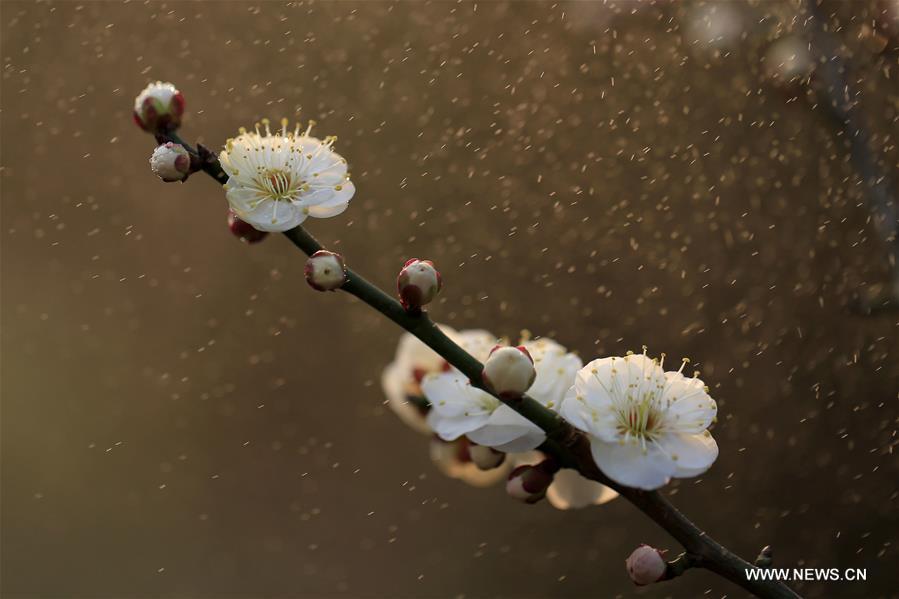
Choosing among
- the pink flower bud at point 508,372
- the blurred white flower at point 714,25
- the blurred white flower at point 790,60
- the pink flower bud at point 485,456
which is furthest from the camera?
the blurred white flower at point 714,25

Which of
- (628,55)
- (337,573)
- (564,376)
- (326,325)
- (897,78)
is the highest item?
(628,55)

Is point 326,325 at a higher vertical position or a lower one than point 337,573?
higher

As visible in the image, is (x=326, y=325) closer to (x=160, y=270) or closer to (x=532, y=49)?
(x=160, y=270)

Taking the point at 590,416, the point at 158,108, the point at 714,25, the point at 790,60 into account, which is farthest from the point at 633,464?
the point at 714,25

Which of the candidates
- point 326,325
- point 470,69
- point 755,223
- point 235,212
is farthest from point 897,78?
point 326,325

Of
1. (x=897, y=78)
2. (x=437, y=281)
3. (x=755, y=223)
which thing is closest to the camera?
(x=437, y=281)

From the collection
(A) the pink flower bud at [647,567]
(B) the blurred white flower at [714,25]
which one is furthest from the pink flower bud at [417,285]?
(B) the blurred white flower at [714,25]

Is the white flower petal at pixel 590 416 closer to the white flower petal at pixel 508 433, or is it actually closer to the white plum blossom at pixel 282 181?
the white flower petal at pixel 508 433

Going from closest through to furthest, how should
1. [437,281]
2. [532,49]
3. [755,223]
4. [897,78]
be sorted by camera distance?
[437,281]
[897,78]
[755,223]
[532,49]
